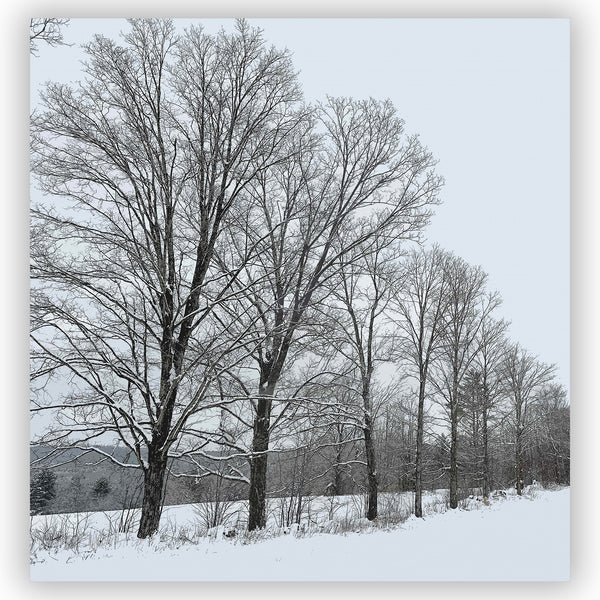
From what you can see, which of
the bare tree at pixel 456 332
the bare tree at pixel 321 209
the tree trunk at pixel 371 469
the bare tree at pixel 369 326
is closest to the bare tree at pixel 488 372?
the bare tree at pixel 456 332

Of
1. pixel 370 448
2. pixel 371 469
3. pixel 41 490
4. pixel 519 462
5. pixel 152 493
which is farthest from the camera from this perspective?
pixel 519 462

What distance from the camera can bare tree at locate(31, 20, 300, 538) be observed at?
18.4 feet

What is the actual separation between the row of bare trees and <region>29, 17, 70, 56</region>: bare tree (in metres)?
0.44

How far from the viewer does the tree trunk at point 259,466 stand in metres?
8.12

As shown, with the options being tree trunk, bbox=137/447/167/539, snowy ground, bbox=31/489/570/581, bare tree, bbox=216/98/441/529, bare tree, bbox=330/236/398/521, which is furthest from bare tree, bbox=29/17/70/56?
bare tree, bbox=330/236/398/521

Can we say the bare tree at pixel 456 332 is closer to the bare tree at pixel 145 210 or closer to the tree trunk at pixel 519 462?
the tree trunk at pixel 519 462

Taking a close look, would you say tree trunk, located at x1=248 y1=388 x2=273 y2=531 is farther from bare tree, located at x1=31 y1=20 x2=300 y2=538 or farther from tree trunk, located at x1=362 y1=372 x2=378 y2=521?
tree trunk, located at x1=362 y1=372 x2=378 y2=521

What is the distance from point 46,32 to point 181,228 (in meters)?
2.86

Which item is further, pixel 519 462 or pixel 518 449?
pixel 519 462

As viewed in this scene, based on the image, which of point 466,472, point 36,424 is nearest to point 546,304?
point 36,424

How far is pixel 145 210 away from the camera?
20.1ft

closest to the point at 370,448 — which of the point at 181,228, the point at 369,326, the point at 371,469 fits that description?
the point at 371,469

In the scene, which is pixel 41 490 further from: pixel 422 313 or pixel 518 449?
pixel 518 449

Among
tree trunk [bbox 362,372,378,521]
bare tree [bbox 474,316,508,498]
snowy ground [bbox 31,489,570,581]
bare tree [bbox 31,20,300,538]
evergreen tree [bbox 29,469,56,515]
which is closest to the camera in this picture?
snowy ground [bbox 31,489,570,581]
